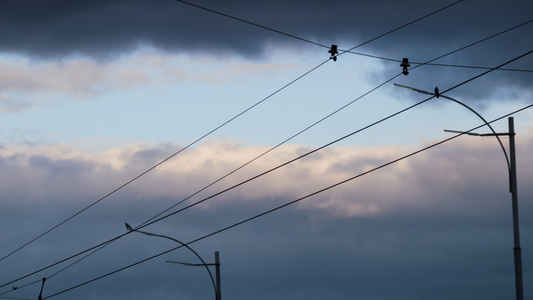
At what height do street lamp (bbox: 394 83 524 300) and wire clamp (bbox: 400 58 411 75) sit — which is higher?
wire clamp (bbox: 400 58 411 75)

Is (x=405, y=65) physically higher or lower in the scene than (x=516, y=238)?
higher

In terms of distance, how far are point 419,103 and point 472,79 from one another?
2176 millimetres

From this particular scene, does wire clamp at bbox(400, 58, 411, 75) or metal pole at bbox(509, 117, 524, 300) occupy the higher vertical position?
wire clamp at bbox(400, 58, 411, 75)

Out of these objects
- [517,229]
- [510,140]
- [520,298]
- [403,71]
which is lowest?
[520,298]

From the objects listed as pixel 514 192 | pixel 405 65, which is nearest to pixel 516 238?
pixel 514 192

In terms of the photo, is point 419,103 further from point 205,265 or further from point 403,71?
point 205,265

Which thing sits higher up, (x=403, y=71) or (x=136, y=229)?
(x=403, y=71)

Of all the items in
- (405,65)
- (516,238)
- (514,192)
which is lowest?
(516,238)

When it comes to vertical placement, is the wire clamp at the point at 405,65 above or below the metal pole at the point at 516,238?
above

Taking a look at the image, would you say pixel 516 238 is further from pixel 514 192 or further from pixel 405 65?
pixel 405 65

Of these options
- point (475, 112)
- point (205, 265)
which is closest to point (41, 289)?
point (205, 265)

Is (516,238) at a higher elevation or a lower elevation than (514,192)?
lower

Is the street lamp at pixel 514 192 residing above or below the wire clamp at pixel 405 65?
below

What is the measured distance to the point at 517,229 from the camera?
2978 centimetres
